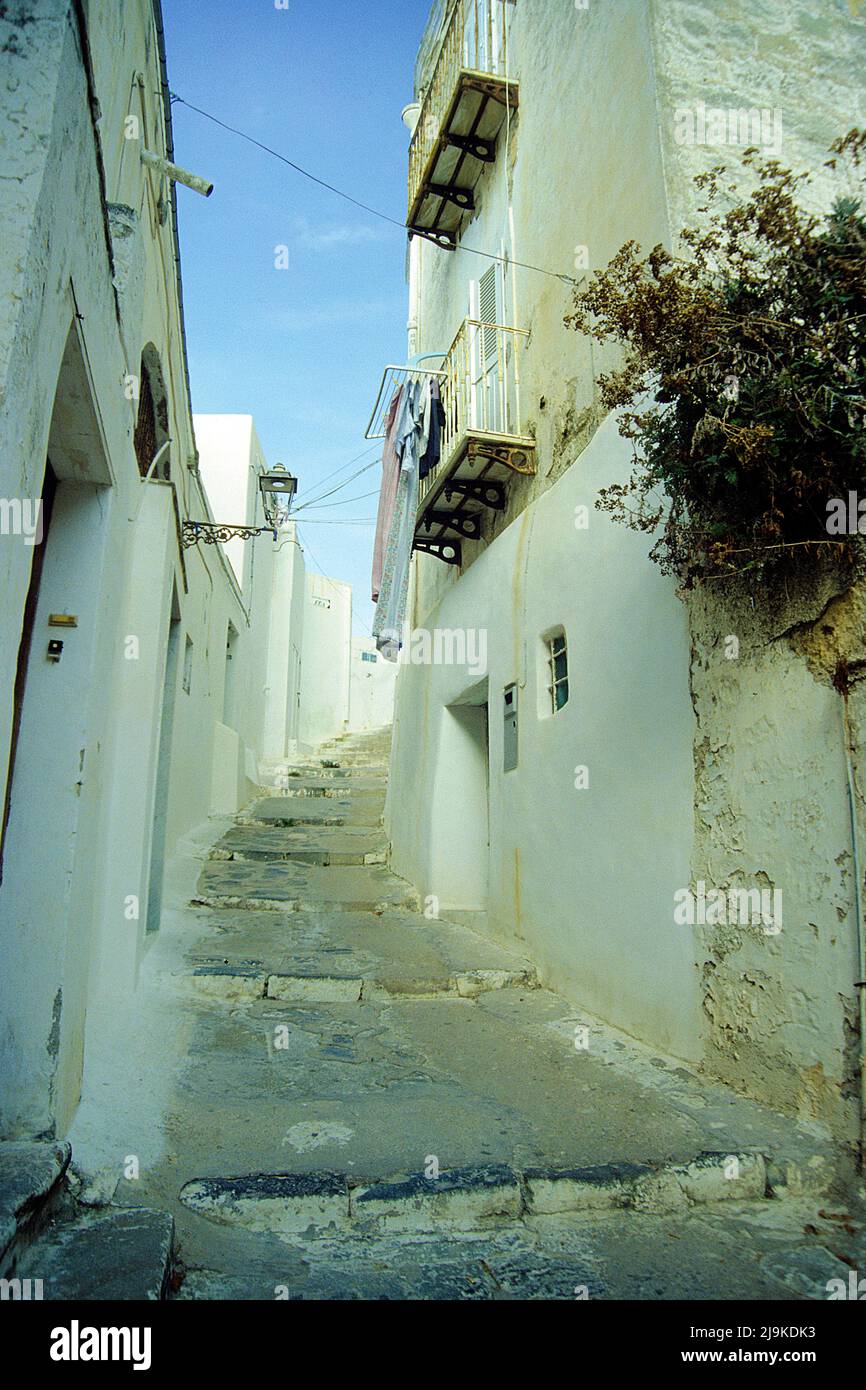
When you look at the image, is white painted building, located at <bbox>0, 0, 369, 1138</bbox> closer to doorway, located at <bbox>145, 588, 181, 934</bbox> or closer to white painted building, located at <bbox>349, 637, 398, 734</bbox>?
doorway, located at <bbox>145, 588, 181, 934</bbox>

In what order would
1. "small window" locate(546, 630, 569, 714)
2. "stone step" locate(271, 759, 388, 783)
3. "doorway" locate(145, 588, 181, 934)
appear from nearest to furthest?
1. "small window" locate(546, 630, 569, 714)
2. "doorway" locate(145, 588, 181, 934)
3. "stone step" locate(271, 759, 388, 783)

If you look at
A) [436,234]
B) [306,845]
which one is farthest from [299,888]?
[436,234]

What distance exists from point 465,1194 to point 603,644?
3.01m

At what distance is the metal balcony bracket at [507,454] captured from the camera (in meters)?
6.62

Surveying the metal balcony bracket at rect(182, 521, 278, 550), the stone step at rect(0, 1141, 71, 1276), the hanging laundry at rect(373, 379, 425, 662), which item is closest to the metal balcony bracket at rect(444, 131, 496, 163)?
the hanging laundry at rect(373, 379, 425, 662)

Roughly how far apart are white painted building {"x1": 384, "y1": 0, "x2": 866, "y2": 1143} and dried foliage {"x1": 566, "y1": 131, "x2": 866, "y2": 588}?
415 mm

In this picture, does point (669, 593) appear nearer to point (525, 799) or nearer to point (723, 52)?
point (525, 799)

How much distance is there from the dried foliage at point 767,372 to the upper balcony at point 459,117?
215 inches

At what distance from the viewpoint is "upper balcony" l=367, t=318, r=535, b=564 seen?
21.9ft

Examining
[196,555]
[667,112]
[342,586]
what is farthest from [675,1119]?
[342,586]

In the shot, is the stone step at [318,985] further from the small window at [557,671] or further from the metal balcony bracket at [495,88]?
the metal balcony bracket at [495,88]

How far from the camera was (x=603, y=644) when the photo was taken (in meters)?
4.92

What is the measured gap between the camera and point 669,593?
13.9ft

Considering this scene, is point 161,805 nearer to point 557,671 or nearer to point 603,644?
point 557,671
